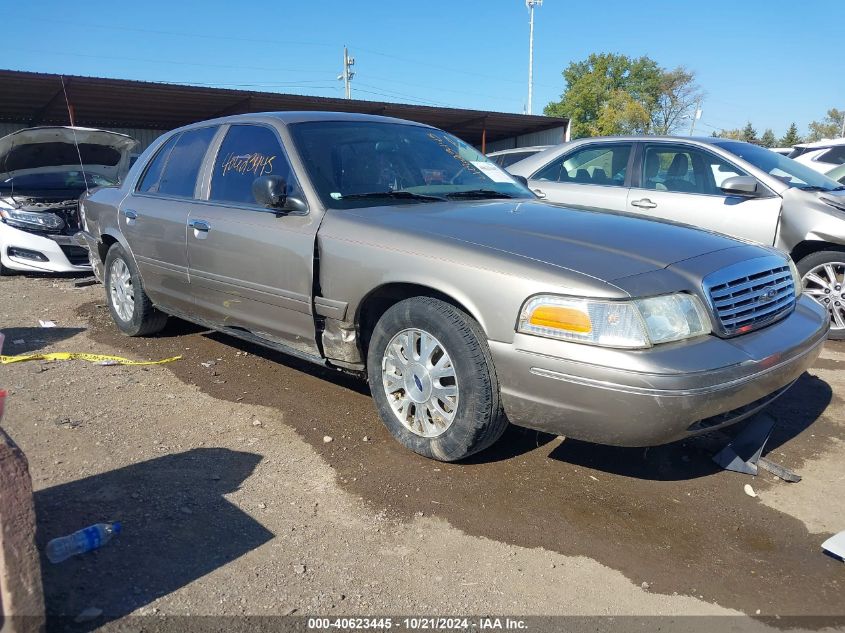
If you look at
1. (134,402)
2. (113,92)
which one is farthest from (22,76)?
(134,402)

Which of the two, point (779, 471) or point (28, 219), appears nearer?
point (779, 471)

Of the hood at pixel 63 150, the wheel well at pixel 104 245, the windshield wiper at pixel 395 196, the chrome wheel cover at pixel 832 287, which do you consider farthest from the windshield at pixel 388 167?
the hood at pixel 63 150

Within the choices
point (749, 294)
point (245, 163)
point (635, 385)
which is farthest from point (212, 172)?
→ point (749, 294)

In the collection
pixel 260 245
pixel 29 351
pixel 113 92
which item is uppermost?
pixel 113 92

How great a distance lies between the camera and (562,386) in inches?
110

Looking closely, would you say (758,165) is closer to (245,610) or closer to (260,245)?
(260,245)

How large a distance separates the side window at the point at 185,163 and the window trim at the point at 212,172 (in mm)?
111

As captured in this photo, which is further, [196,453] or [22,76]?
[22,76]

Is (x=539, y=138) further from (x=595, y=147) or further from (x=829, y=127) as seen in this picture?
(x=829, y=127)

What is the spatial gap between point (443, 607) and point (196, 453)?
5.45 feet

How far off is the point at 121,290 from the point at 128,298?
126 mm

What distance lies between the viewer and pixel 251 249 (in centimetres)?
399

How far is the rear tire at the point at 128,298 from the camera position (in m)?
5.31

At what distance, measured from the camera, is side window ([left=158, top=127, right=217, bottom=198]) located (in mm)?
4699
